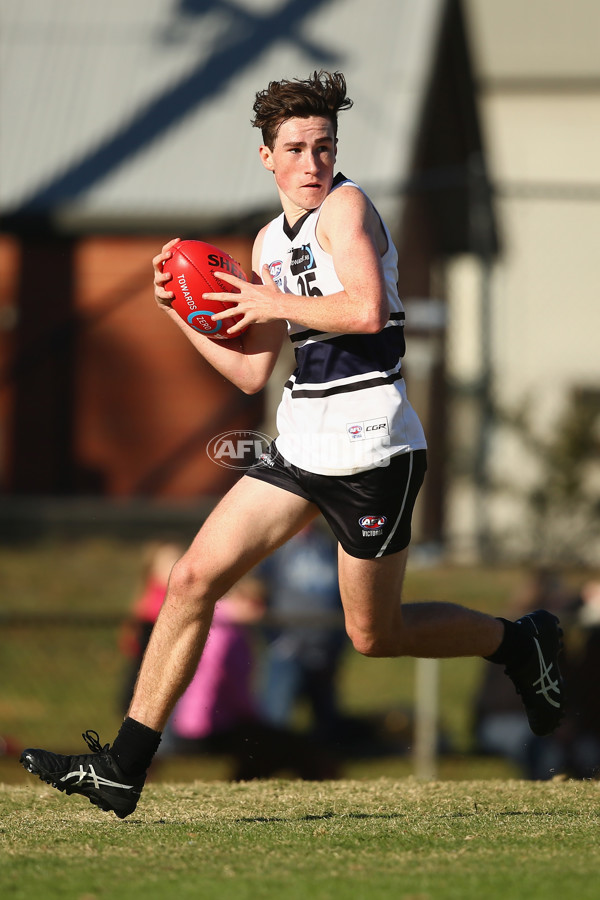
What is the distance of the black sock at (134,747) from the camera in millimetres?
4465

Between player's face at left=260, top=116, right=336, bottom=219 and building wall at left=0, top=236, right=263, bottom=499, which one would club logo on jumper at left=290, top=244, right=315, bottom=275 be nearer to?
player's face at left=260, top=116, right=336, bottom=219

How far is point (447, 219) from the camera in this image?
40.3 feet

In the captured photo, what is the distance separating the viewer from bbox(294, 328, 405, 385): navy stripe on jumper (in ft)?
14.5

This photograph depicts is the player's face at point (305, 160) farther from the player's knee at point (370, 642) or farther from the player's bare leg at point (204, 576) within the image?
the player's knee at point (370, 642)

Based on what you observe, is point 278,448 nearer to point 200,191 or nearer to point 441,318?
point 441,318

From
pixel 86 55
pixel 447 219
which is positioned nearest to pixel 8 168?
pixel 86 55

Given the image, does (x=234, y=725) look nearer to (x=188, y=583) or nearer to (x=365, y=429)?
(x=188, y=583)

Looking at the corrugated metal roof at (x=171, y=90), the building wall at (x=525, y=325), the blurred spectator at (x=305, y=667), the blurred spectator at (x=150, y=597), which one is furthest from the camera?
the corrugated metal roof at (x=171, y=90)

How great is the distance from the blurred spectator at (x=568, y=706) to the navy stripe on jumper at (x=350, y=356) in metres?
2.72

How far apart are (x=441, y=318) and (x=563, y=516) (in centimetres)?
215

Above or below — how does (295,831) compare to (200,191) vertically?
below

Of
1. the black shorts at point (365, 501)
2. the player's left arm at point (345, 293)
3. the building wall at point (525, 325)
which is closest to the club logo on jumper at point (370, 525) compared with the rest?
the black shorts at point (365, 501)

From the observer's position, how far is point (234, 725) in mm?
7285

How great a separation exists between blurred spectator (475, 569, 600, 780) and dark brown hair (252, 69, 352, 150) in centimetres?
331
